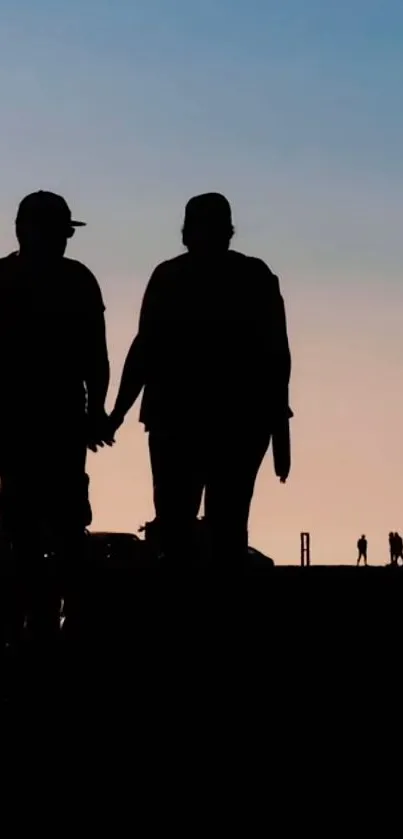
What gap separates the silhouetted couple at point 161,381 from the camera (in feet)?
33.1

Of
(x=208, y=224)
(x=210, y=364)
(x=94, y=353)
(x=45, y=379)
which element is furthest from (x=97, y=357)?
(x=208, y=224)

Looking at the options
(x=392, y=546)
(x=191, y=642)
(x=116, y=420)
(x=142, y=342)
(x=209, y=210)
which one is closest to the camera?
(x=191, y=642)

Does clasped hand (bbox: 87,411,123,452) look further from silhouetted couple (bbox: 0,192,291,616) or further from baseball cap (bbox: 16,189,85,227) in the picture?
baseball cap (bbox: 16,189,85,227)

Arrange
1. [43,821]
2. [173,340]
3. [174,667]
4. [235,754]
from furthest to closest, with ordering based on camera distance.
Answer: [173,340]
[174,667]
[235,754]
[43,821]

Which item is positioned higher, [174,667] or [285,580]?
[285,580]

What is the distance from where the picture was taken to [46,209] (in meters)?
9.96

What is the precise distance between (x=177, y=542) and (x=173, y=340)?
0.93m

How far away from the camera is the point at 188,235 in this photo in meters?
10.8

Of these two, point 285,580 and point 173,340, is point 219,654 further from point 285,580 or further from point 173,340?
point 285,580

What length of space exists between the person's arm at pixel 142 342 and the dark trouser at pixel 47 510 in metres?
0.76

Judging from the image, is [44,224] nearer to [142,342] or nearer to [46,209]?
[46,209]

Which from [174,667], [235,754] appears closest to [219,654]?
[174,667]

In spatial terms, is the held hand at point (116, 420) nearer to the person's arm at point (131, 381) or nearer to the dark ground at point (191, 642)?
the person's arm at point (131, 381)

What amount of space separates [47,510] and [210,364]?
3.57 ft
